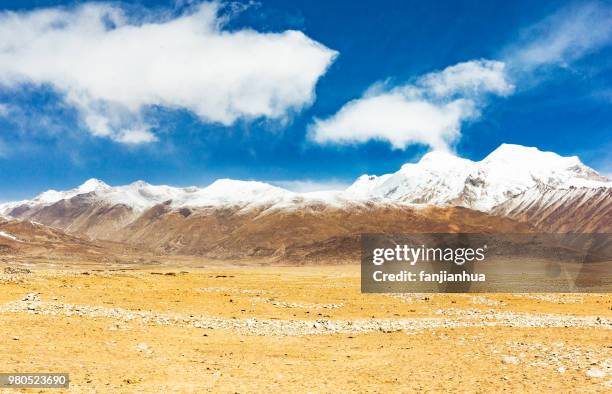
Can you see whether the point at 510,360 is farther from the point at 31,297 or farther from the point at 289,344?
the point at 31,297

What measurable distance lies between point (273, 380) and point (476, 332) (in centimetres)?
1421

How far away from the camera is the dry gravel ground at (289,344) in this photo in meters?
17.5

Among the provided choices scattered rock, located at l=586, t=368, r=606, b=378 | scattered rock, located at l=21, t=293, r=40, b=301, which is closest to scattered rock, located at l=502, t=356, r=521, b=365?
scattered rock, located at l=586, t=368, r=606, b=378

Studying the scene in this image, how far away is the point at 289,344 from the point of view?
988 inches

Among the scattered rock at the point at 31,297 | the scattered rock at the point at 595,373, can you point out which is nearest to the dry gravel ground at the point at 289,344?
the scattered rock at the point at 595,373

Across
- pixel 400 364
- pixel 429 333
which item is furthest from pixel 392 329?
pixel 400 364

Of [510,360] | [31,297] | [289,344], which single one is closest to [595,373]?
[510,360]

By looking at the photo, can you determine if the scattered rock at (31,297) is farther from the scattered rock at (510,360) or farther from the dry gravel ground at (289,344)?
the scattered rock at (510,360)

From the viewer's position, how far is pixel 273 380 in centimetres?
1797

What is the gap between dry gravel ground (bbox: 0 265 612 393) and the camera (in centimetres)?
1747

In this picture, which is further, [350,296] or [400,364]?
[350,296]

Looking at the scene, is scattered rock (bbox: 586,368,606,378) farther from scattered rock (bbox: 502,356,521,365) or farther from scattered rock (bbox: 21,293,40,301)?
scattered rock (bbox: 21,293,40,301)

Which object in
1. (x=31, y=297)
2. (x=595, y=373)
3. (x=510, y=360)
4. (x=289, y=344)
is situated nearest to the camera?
(x=595, y=373)

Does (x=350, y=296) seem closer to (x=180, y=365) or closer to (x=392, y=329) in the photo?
(x=392, y=329)
